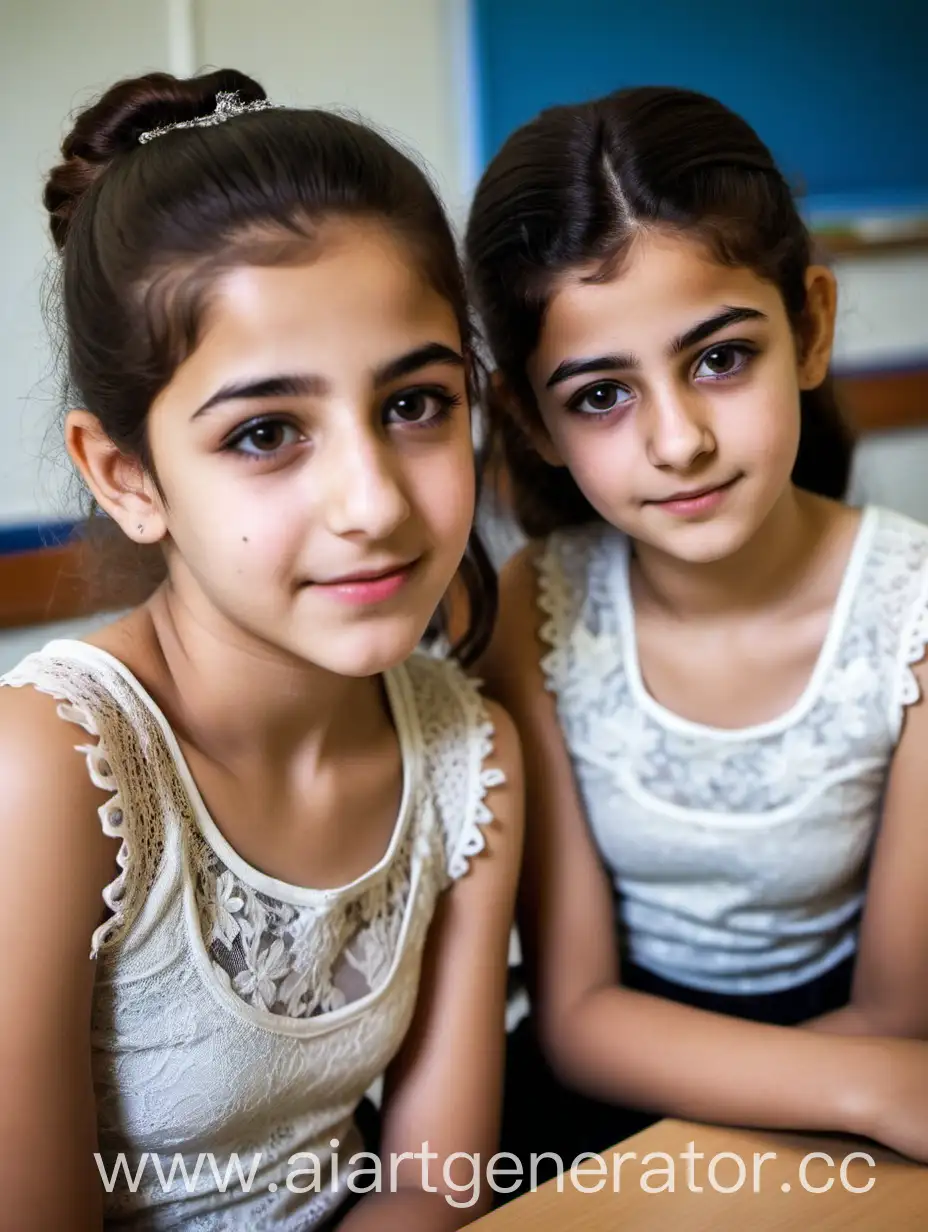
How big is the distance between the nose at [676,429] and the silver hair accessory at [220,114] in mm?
390

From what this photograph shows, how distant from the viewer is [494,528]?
159 cm

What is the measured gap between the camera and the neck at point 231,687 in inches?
39.5

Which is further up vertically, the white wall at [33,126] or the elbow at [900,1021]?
the white wall at [33,126]

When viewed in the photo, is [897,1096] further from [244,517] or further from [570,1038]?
[244,517]

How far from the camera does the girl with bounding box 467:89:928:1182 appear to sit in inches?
43.3

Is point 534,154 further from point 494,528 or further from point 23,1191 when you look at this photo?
point 23,1191

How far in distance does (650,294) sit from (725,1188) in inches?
27.0

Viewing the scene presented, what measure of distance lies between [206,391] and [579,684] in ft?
1.90

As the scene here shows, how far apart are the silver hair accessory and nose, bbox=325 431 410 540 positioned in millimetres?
258

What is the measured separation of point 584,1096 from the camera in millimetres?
1258

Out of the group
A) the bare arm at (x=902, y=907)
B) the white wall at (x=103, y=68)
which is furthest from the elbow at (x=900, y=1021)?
the white wall at (x=103, y=68)

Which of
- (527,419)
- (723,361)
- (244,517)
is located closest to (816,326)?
(723,361)

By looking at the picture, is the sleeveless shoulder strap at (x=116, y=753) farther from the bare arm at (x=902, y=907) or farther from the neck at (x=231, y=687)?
the bare arm at (x=902, y=907)

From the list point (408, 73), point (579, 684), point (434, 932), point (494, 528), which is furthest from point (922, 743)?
point (408, 73)
